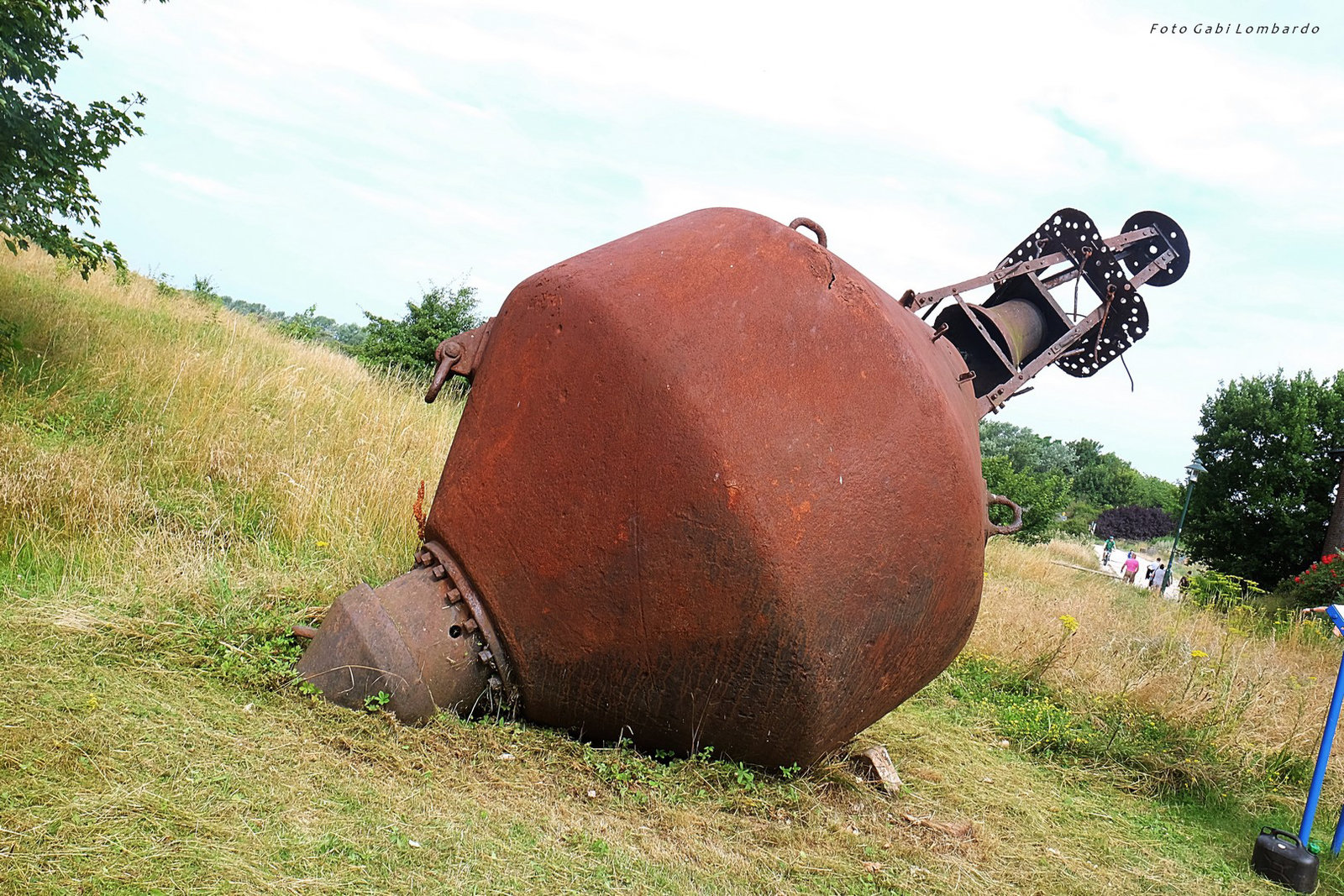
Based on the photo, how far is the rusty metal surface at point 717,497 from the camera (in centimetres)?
292

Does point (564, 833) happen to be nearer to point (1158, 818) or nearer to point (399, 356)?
point (1158, 818)

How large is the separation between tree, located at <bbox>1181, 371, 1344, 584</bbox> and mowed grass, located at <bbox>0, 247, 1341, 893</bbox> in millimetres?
9871

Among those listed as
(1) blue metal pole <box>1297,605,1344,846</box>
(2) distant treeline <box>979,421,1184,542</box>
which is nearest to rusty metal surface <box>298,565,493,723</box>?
(1) blue metal pole <box>1297,605,1344,846</box>

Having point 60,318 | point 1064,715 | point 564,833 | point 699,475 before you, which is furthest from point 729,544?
point 60,318

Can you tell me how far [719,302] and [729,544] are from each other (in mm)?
835

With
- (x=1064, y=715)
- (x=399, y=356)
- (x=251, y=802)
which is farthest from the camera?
(x=399, y=356)

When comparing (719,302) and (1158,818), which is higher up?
(719,302)

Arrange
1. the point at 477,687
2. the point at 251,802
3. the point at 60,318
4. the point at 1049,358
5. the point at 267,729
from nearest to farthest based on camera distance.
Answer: the point at 251,802, the point at 267,729, the point at 477,687, the point at 1049,358, the point at 60,318

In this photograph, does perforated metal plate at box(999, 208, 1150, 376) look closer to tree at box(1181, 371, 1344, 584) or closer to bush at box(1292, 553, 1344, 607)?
bush at box(1292, 553, 1344, 607)

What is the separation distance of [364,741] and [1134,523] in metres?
51.0

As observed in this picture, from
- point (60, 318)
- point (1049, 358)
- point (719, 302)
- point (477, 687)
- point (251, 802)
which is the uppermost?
point (1049, 358)

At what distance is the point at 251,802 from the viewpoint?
261cm

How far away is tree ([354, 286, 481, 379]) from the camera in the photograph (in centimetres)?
1310

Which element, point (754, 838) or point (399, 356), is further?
point (399, 356)
